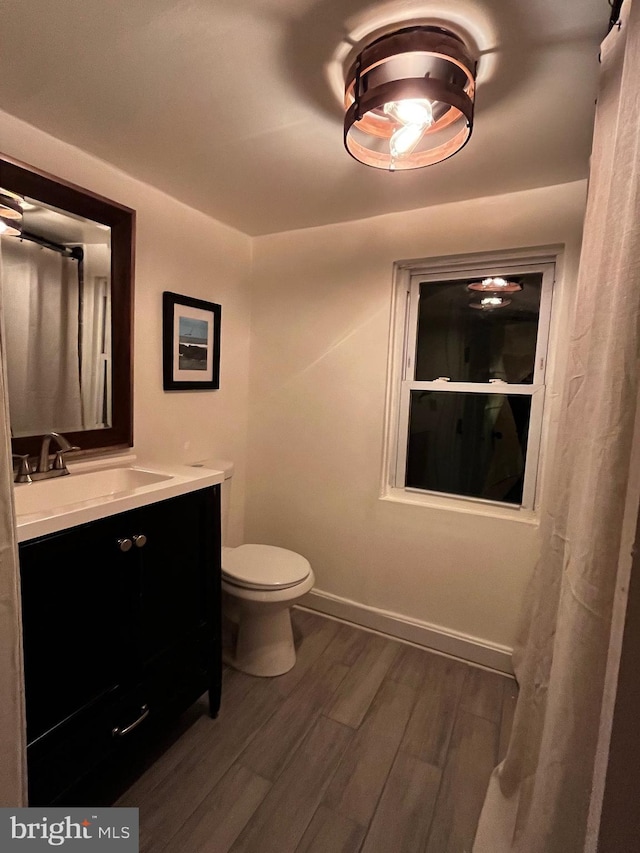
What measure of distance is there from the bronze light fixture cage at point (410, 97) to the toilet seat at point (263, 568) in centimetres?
164

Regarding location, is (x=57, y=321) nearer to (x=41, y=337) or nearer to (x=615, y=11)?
(x=41, y=337)

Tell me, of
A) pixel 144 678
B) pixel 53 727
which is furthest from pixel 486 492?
pixel 53 727

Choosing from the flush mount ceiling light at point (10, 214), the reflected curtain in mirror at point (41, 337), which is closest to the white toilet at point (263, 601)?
the reflected curtain in mirror at point (41, 337)

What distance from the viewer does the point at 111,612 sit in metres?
1.23

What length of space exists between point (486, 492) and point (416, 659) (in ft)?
2.97

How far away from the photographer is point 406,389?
2.19 meters

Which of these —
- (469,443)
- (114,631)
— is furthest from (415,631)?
(114,631)

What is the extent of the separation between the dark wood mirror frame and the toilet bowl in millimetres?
783

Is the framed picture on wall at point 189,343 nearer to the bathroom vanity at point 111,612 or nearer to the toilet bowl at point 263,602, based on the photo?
the bathroom vanity at point 111,612

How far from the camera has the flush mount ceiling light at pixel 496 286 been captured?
194 centimetres

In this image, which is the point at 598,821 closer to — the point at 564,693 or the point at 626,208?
the point at 564,693

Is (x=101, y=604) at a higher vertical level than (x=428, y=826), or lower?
higher

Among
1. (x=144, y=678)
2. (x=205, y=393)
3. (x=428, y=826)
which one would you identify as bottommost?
(x=428, y=826)

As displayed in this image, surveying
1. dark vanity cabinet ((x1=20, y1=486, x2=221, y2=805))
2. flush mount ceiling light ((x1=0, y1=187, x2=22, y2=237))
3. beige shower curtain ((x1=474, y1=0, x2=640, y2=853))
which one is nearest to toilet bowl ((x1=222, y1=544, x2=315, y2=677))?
dark vanity cabinet ((x1=20, y1=486, x2=221, y2=805))
